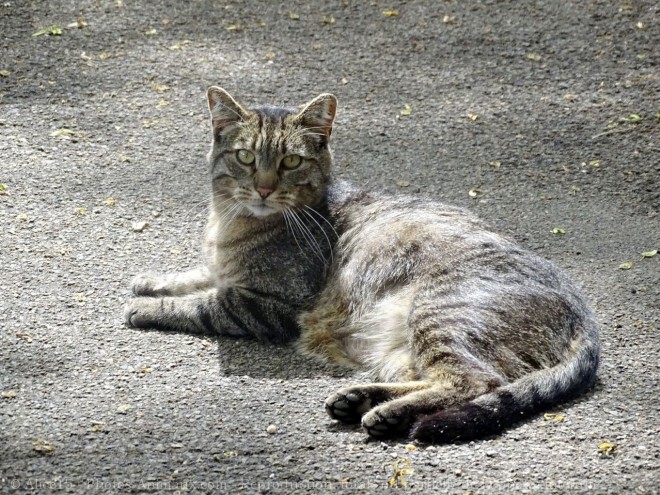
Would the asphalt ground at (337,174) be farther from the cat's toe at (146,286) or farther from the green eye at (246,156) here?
the green eye at (246,156)

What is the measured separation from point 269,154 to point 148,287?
1036 millimetres

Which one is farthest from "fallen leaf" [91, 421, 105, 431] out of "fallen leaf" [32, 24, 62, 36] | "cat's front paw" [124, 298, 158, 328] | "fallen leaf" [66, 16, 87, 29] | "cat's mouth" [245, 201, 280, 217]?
"fallen leaf" [66, 16, 87, 29]

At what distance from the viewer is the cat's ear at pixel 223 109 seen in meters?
5.34

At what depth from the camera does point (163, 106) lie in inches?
310

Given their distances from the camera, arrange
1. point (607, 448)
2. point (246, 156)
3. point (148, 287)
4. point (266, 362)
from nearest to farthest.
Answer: point (607, 448) < point (266, 362) < point (246, 156) < point (148, 287)

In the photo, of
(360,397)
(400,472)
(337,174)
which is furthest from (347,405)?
(337,174)

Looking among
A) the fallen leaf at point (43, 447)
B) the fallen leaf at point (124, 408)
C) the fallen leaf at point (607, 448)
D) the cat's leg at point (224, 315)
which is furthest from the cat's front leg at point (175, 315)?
the fallen leaf at point (607, 448)

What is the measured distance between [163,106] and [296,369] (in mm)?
3627

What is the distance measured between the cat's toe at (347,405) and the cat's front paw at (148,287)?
5.13ft

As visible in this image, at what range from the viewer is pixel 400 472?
3.92m

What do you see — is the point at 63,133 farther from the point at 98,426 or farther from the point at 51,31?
the point at 98,426

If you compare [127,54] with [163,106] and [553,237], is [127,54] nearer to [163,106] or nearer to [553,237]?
[163,106]

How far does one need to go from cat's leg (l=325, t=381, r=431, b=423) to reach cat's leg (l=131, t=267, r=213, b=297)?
149cm

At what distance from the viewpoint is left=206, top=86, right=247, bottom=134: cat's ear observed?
5336mm
